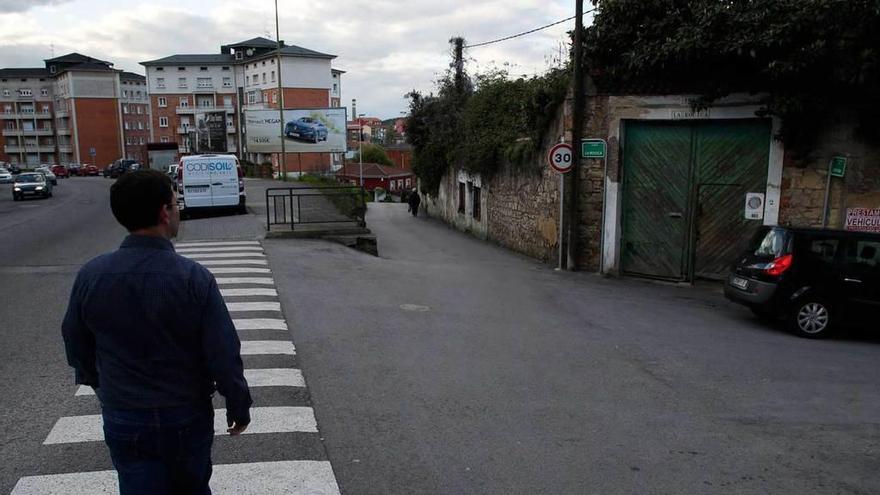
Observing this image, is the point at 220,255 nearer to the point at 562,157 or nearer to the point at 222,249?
the point at 222,249

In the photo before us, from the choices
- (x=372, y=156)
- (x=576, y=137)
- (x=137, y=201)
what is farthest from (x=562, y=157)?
(x=372, y=156)

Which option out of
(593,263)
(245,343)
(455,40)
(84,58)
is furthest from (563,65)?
(84,58)

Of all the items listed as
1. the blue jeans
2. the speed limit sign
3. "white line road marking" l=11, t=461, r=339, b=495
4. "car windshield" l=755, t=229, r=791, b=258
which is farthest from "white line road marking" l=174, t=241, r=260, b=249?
the blue jeans

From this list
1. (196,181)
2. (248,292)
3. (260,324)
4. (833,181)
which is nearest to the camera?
(260,324)

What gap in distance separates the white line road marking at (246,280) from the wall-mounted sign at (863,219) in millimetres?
10298

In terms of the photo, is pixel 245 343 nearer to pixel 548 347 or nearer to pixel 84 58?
pixel 548 347

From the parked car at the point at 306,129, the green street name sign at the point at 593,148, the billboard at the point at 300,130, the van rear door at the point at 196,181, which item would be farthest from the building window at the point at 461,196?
the parked car at the point at 306,129

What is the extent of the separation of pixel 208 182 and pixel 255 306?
11.6m

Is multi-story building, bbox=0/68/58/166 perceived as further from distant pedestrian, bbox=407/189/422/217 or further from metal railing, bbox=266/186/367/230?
metal railing, bbox=266/186/367/230

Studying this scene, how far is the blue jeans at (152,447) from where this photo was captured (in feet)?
9.03

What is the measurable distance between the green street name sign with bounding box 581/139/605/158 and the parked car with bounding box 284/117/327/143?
108ft

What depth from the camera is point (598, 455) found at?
4836mm

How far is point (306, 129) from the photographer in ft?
151

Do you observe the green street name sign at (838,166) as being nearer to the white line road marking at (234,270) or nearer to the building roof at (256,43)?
the white line road marking at (234,270)
